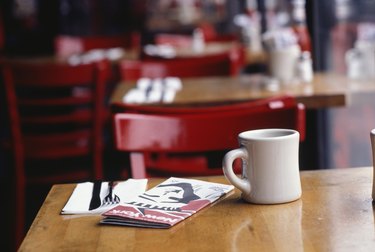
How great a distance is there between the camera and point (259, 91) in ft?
9.62

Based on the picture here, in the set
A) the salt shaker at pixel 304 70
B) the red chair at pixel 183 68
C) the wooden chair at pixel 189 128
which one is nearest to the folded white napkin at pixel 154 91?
the red chair at pixel 183 68

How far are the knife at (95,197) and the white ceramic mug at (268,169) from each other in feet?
0.79

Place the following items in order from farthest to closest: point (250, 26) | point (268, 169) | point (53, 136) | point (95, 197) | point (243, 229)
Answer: point (250, 26)
point (53, 136)
point (95, 197)
point (268, 169)
point (243, 229)

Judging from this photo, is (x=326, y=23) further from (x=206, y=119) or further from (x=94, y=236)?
(x=94, y=236)

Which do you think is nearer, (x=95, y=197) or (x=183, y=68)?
(x=95, y=197)

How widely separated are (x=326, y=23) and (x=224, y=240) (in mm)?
2924

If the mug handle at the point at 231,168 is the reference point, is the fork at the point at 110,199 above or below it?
below

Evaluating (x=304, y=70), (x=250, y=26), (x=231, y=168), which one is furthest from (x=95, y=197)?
(x=250, y=26)

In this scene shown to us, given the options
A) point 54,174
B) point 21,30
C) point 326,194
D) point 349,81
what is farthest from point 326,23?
point 21,30

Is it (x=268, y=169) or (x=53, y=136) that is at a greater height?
(x=268, y=169)

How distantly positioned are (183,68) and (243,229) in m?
2.48

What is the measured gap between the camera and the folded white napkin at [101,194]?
1340 millimetres

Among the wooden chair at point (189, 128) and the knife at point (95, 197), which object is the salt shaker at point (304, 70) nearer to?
the wooden chair at point (189, 128)

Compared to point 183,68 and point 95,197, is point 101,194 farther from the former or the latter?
point 183,68
